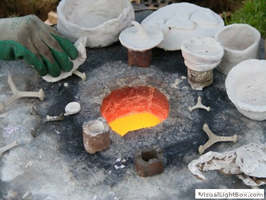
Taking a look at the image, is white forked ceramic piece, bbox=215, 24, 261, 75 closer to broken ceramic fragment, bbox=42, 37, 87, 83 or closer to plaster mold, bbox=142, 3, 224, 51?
plaster mold, bbox=142, 3, 224, 51

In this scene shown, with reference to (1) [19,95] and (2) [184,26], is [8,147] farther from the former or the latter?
(2) [184,26]

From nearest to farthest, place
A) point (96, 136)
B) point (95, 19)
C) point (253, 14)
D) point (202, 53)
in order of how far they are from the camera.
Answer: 1. point (96, 136)
2. point (202, 53)
3. point (95, 19)
4. point (253, 14)

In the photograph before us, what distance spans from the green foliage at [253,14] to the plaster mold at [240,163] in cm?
235

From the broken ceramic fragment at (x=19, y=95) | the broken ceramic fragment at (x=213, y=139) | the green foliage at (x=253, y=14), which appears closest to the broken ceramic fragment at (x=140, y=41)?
the broken ceramic fragment at (x=19, y=95)

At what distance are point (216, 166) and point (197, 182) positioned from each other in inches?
5.5

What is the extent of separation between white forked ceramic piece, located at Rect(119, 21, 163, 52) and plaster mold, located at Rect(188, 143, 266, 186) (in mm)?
949

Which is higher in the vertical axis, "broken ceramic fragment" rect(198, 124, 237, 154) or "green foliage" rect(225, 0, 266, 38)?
"broken ceramic fragment" rect(198, 124, 237, 154)

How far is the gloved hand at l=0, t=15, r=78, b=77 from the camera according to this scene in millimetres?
2986

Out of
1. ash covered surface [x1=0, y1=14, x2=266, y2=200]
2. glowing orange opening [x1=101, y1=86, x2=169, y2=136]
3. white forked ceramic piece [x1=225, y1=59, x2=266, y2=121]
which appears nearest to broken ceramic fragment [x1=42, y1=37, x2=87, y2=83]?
ash covered surface [x1=0, y1=14, x2=266, y2=200]

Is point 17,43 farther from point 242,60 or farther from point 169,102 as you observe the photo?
point 242,60

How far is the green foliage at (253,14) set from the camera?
4.66 m

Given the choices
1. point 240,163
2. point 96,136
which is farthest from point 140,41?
point 240,163

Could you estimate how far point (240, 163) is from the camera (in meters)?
2.52

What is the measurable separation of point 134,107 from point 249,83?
890mm
